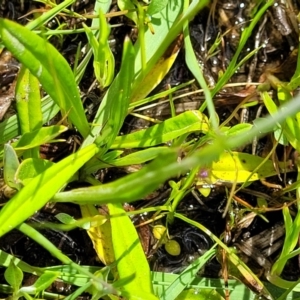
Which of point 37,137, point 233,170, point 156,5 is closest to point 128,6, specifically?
point 156,5

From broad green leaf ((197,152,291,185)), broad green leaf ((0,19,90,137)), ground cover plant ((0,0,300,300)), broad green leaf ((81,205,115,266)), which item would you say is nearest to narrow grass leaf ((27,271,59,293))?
ground cover plant ((0,0,300,300))

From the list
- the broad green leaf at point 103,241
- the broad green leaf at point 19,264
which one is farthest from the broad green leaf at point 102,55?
the broad green leaf at point 19,264

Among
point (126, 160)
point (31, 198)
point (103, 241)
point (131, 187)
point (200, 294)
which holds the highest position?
point (131, 187)

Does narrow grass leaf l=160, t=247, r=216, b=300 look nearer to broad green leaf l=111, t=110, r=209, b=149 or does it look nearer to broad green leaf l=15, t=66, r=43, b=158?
broad green leaf l=111, t=110, r=209, b=149

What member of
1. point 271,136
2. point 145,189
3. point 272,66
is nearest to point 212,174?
point 271,136

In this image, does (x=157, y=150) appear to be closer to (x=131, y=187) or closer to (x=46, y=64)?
(x=46, y=64)

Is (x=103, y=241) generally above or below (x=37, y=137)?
below
